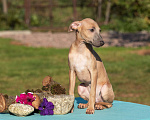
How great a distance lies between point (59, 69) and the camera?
14695 millimetres

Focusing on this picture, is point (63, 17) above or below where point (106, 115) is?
above

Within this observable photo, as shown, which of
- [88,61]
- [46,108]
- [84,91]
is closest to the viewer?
[46,108]

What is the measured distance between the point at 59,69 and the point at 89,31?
368 inches

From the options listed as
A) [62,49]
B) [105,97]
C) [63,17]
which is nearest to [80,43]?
[105,97]

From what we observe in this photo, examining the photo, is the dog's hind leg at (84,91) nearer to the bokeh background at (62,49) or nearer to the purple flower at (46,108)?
the purple flower at (46,108)

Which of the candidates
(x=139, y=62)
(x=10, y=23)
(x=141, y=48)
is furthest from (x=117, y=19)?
(x=139, y=62)

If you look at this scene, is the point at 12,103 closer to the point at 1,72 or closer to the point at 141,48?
the point at 1,72

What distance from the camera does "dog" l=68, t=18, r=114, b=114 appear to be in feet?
17.9

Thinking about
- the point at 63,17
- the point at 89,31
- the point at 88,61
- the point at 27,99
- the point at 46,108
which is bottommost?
the point at 46,108

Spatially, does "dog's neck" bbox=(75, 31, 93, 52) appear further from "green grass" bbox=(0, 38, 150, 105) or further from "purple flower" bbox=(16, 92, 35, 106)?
"green grass" bbox=(0, 38, 150, 105)

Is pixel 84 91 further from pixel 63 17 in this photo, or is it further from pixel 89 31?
pixel 63 17

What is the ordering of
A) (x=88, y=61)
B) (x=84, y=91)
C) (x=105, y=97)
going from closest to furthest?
(x=88, y=61) → (x=105, y=97) → (x=84, y=91)

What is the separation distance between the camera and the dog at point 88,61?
214 inches

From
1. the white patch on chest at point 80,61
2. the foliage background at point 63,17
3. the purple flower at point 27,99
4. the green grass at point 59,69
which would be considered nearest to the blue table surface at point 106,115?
the purple flower at point 27,99
